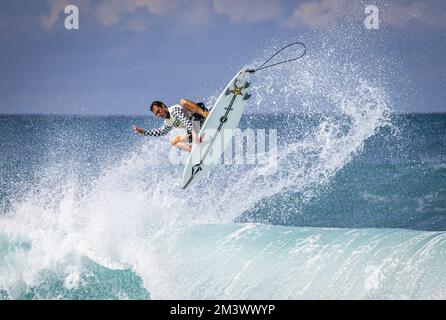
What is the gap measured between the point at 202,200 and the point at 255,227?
2579 mm

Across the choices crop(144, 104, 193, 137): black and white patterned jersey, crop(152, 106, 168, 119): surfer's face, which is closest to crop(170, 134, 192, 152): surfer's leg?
crop(144, 104, 193, 137): black and white patterned jersey

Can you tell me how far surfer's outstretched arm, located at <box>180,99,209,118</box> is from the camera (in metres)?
7.86

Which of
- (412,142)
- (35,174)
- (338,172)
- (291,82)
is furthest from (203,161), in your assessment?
(412,142)

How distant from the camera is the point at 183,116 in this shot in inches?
311

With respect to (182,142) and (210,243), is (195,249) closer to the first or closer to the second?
(210,243)

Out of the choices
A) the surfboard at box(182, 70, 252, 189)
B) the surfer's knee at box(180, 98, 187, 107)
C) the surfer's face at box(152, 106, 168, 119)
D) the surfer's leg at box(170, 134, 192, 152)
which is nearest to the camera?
the surfer's face at box(152, 106, 168, 119)

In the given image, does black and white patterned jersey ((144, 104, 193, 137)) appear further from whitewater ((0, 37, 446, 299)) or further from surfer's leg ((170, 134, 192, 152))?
whitewater ((0, 37, 446, 299))

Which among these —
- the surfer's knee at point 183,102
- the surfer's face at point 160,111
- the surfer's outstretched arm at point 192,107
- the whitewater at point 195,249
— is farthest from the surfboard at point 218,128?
the whitewater at point 195,249

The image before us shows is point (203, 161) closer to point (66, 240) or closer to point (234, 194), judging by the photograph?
point (66, 240)

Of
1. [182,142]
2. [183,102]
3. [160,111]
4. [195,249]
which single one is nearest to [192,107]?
[183,102]

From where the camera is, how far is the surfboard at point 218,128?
8.01 metres

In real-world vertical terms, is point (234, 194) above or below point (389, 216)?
above

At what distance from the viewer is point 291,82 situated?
10.7 m

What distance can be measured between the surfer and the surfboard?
0.11m
